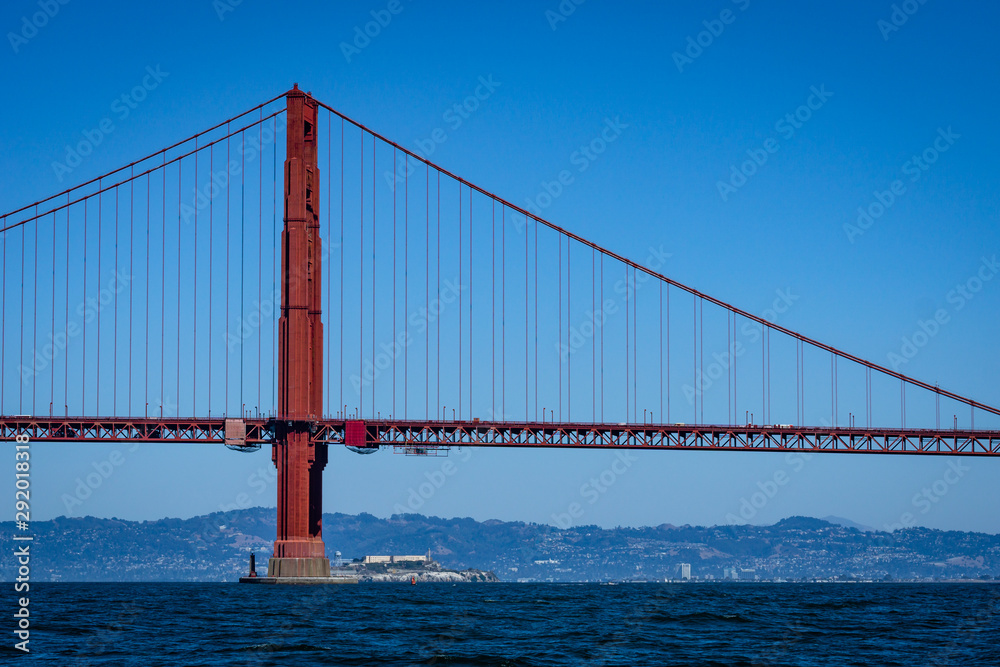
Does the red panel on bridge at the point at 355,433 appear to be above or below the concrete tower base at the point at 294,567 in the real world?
above

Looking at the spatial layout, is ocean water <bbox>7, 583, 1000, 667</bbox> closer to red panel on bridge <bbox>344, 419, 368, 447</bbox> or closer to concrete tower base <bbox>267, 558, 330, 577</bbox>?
concrete tower base <bbox>267, 558, 330, 577</bbox>

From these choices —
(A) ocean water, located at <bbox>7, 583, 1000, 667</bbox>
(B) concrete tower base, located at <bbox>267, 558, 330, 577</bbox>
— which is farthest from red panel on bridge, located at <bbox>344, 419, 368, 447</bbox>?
(A) ocean water, located at <bbox>7, 583, 1000, 667</bbox>

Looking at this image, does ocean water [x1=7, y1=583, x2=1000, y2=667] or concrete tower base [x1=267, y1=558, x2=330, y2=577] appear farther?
concrete tower base [x1=267, y1=558, x2=330, y2=577]

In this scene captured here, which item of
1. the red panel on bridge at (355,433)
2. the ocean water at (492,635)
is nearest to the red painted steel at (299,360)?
the red panel on bridge at (355,433)

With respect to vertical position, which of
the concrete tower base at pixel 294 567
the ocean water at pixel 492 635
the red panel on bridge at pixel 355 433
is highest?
the red panel on bridge at pixel 355 433

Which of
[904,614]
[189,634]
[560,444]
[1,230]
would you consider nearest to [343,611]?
[189,634]

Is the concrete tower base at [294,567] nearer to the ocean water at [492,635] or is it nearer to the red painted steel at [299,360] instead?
the red painted steel at [299,360]
